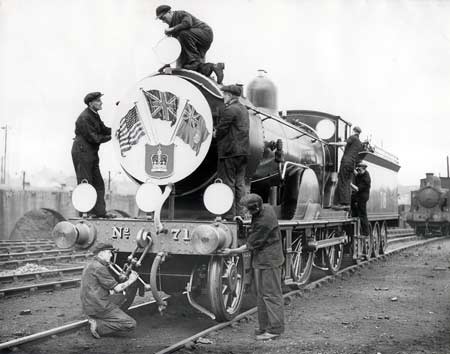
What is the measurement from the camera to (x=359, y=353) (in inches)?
201

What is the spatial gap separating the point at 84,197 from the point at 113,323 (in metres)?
1.52

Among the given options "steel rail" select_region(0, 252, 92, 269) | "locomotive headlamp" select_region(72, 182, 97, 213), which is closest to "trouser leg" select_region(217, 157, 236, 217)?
"locomotive headlamp" select_region(72, 182, 97, 213)

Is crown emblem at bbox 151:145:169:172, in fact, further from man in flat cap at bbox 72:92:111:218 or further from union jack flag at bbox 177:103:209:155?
man in flat cap at bbox 72:92:111:218

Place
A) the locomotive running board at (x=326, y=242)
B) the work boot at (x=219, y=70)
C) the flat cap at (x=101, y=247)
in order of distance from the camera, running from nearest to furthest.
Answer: the flat cap at (x=101, y=247) < the work boot at (x=219, y=70) < the locomotive running board at (x=326, y=242)

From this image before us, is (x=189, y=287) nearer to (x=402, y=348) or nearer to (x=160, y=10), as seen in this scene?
(x=402, y=348)

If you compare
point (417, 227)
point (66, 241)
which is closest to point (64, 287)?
point (66, 241)

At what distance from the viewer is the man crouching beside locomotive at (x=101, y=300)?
18.6 feet

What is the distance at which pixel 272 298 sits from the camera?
18.7 ft

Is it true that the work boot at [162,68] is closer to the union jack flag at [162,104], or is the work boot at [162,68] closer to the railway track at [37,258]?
the union jack flag at [162,104]

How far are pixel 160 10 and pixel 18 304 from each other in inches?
170

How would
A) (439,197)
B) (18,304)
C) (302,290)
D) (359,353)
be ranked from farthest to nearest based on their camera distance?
(439,197)
(302,290)
(18,304)
(359,353)

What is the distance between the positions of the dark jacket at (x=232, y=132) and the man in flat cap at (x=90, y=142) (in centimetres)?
149

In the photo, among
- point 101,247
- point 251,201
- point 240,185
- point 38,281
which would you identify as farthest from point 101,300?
point 38,281

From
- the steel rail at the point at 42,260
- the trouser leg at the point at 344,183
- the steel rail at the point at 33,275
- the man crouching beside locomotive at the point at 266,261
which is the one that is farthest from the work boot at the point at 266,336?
the steel rail at the point at 42,260
